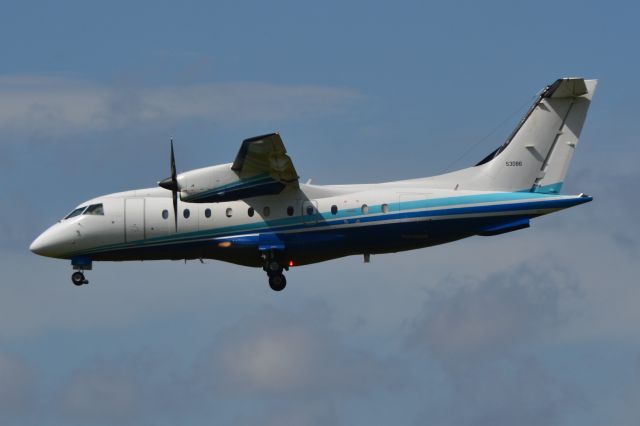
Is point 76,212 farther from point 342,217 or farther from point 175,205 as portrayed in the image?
point 342,217

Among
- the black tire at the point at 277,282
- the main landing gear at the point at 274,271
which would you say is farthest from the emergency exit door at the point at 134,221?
the black tire at the point at 277,282

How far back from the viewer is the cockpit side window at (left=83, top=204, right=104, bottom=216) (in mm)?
43781

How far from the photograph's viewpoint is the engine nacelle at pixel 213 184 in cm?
4150

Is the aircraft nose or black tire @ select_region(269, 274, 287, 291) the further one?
the aircraft nose

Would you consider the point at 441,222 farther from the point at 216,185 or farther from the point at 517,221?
the point at 216,185

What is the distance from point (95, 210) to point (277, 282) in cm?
575

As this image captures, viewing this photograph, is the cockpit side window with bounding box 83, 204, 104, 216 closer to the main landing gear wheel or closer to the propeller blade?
the main landing gear wheel

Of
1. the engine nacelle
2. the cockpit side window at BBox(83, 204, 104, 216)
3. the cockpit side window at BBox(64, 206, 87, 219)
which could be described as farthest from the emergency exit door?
the engine nacelle

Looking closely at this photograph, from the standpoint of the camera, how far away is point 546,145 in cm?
4347

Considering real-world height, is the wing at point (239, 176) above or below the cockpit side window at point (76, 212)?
above

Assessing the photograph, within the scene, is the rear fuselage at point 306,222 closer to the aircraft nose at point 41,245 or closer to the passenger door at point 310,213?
the passenger door at point 310,213

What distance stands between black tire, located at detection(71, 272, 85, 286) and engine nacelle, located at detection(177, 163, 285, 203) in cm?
485

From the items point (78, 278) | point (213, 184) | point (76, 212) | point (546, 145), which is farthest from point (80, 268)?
point (546, 145)

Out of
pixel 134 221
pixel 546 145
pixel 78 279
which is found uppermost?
pixel 546 145
